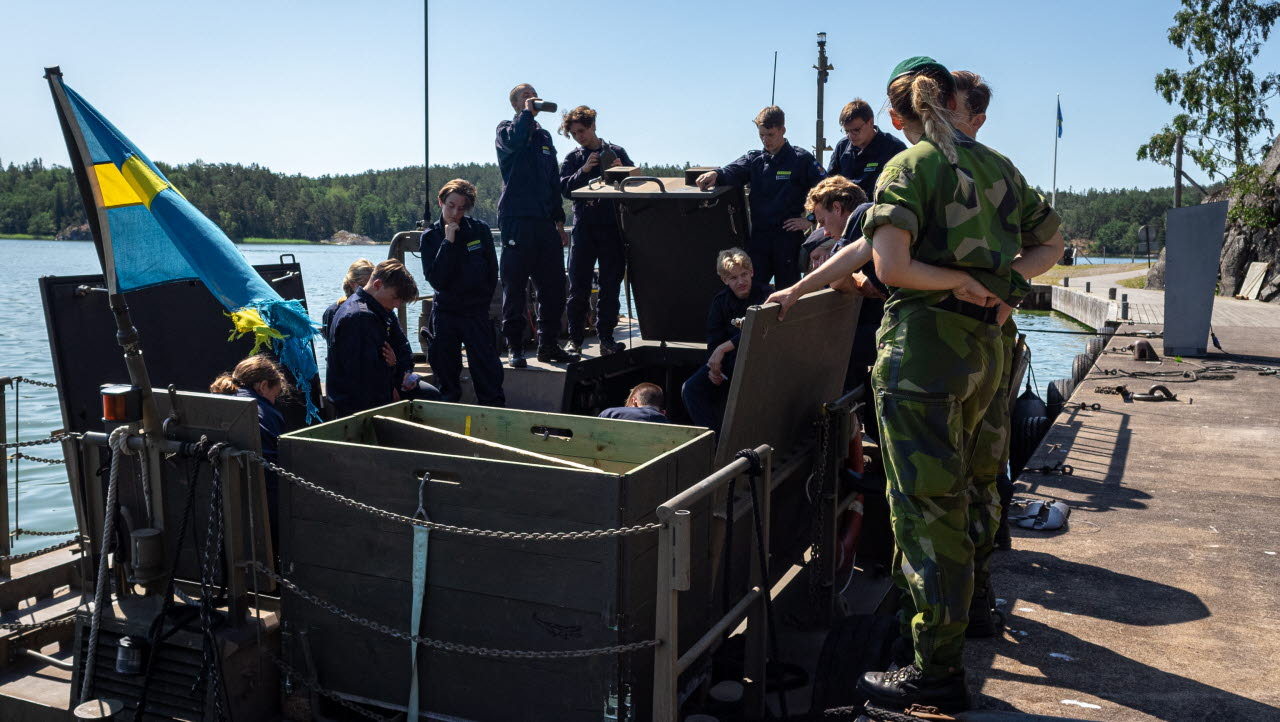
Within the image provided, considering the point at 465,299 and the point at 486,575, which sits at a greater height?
the point at 465,299

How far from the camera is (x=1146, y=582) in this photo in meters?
4.92

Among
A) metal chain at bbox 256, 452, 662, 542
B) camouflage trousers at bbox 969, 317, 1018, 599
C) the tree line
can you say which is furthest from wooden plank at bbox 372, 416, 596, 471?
the tree line

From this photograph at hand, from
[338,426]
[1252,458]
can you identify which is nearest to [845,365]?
[338,426]

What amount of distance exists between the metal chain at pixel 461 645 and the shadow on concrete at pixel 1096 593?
233 cm

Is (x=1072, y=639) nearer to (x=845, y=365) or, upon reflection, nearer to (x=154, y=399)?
(x=845, y=365)

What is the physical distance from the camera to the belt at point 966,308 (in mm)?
3172

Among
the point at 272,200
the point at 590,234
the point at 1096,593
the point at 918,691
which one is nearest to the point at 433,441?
the point at 918,691

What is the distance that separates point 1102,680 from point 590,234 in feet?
16.5

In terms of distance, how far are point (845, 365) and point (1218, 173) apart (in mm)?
37294

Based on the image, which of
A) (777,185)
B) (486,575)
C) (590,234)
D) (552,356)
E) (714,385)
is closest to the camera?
(486,575)

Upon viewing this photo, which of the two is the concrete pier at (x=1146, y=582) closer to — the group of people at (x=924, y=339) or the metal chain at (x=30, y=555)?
the group of people at (x=924, y=339)

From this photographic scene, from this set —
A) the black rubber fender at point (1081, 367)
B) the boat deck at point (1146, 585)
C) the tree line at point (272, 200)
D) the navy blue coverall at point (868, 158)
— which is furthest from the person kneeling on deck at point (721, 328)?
the tree line at point (272, 200)

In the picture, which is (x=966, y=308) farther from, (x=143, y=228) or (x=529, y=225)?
(x=529, y=225)

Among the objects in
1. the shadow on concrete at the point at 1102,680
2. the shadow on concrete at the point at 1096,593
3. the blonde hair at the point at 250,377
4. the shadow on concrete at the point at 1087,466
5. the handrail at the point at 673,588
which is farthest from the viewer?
the shadow on concrete at the point at 1087,466
